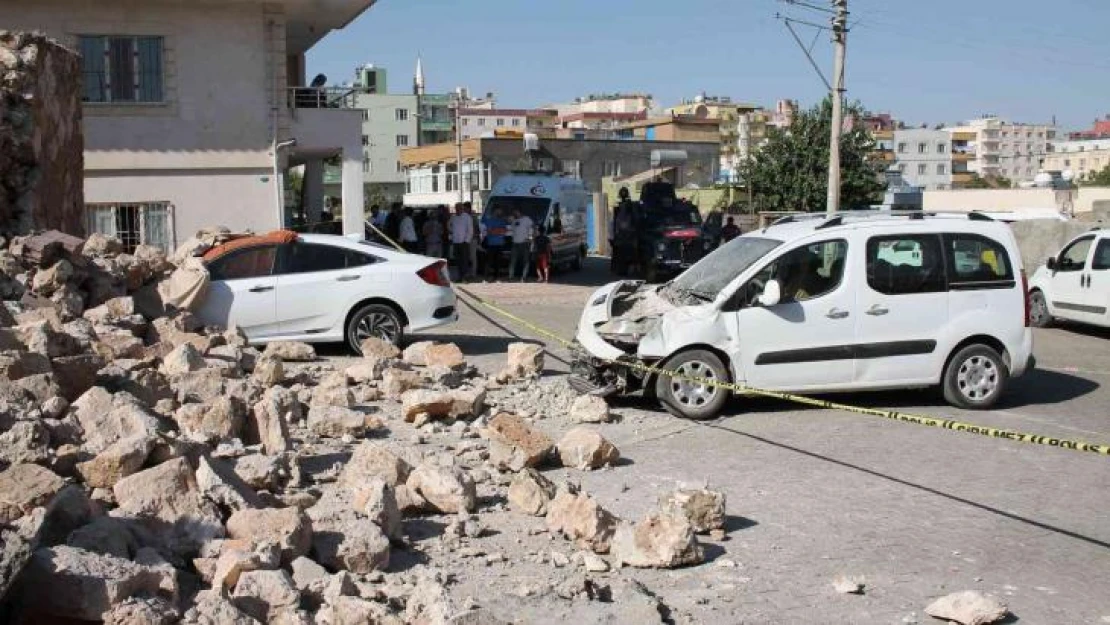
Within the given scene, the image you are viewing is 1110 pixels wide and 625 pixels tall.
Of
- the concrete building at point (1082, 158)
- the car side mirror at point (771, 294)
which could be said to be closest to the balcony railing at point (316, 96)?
the car side mirror at point (771, 294)

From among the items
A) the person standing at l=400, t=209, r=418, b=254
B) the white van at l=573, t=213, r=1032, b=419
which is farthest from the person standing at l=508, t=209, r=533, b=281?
the white van at l=573, t=213, r=1032, b=419

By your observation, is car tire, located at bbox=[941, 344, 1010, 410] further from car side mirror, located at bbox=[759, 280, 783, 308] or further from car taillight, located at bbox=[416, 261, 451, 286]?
car taillight, located at bbox=[416, 261, 451, 286]

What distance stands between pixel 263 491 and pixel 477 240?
2009 centimetres

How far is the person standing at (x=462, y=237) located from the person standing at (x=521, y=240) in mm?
957

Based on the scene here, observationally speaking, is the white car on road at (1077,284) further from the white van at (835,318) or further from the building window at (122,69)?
the building window at (122,69)

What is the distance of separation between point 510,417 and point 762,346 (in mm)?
2964

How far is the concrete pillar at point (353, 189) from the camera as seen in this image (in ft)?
81.5

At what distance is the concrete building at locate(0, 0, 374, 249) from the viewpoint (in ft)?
75.2

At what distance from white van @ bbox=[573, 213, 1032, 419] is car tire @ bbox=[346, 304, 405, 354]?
3391 millimetres

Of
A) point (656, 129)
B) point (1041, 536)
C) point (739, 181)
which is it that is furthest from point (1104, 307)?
point (656, 129)

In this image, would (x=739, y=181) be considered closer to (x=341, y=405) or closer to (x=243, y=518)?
(x=341, y=405)

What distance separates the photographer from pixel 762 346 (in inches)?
405

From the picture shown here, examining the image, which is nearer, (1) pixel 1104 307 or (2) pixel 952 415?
(2) pixel 952 415

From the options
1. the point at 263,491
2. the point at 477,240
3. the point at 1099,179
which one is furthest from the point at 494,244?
the point at 1099,179
